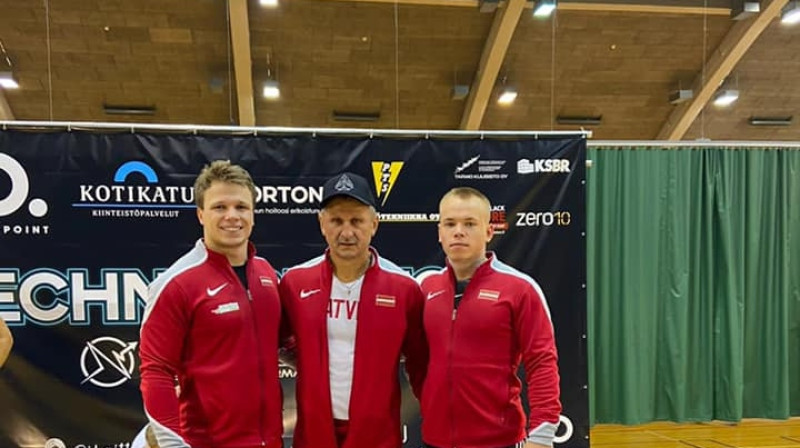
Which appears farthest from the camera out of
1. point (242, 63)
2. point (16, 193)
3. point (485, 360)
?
point (242, 63)

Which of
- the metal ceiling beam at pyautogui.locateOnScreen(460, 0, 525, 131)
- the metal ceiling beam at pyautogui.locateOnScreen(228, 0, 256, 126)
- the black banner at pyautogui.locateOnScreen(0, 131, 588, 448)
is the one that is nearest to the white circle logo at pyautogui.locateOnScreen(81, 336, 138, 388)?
the black banner at pyautogui.locateOnScreen(0, 131, 588, 448)

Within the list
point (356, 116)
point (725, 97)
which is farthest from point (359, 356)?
point (725, 97)

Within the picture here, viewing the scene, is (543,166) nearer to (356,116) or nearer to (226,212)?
(226,212)

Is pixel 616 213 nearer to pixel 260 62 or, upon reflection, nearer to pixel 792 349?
pixel 792 349

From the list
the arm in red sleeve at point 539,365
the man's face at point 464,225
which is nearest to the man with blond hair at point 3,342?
the man's face at point 464,225

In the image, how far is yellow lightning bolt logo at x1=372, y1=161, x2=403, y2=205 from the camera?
11.9 feet

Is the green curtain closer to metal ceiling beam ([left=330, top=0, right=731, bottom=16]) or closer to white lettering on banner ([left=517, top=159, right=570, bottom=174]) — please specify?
white lettering on banner ([left=517, top=159, right=570, bottom=174])

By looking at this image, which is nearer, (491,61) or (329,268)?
(329,268)

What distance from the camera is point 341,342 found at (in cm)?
190

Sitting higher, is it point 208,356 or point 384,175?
point 384,175

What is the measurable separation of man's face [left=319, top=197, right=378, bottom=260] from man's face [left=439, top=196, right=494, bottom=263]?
29cm

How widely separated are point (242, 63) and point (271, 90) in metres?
0.55

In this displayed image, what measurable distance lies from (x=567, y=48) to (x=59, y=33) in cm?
551

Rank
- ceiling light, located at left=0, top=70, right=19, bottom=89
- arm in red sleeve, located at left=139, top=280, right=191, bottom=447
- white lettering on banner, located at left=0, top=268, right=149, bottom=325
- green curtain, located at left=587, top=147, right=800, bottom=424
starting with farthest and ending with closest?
ceiling light, located at left=0, top=70, right=19, bottom=89 → green curtain, located at left=587, top=147, right=800, bottom=424 → white lettering on banner, located at left=0, top=268, right=149, bottom=325 → arm in red sleeve, located at left=139, top=280, right=191, bottom=447
